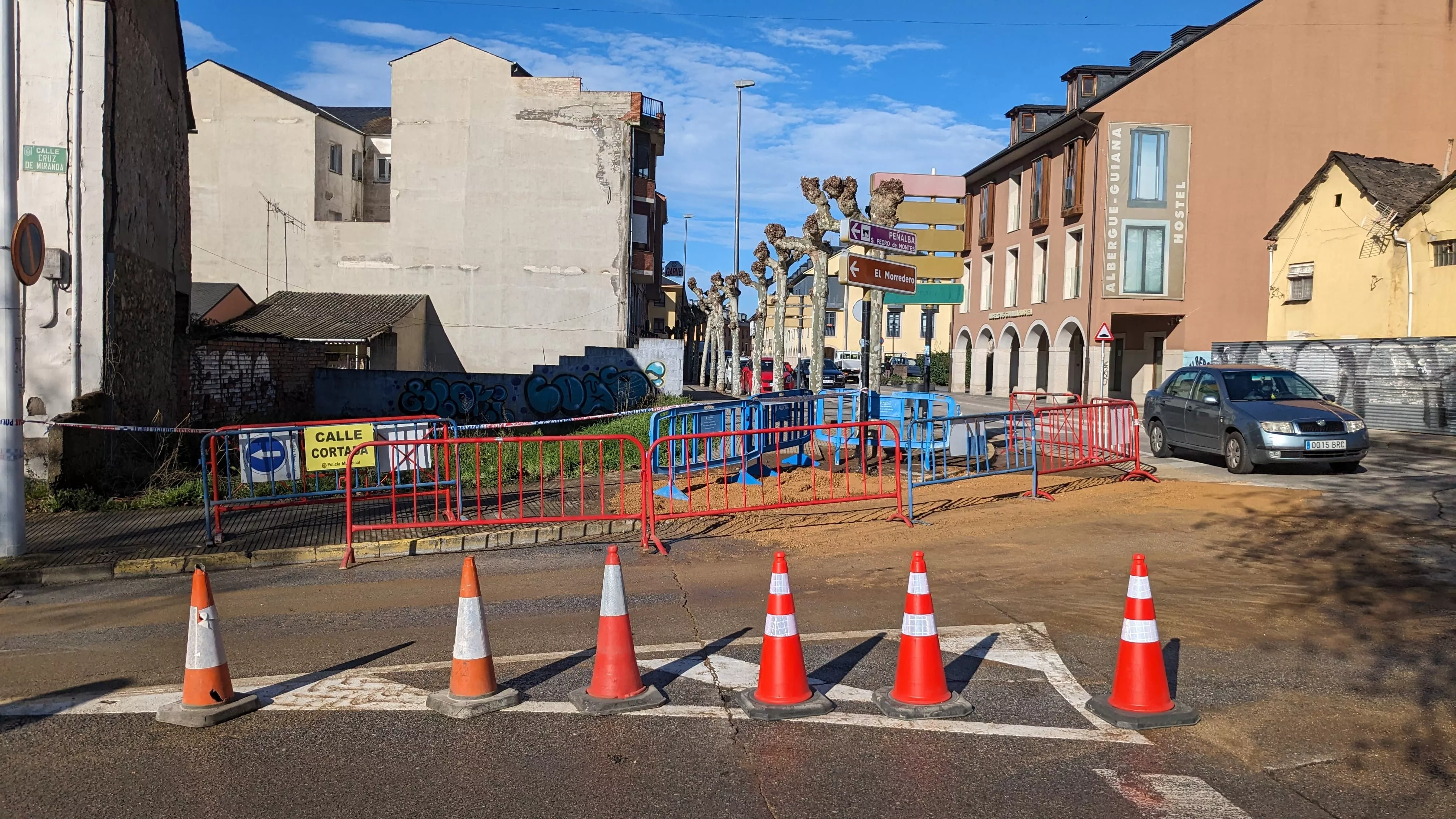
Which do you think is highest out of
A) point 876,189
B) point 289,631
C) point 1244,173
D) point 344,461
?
point 1244,173

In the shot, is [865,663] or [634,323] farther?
[634,323]

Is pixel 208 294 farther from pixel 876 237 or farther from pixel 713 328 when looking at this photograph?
pixel 876 237

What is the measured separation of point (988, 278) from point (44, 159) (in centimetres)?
4091

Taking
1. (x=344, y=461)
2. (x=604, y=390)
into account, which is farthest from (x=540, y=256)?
(x=344, y=461)

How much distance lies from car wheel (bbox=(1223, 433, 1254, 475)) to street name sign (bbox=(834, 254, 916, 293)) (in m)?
4.87

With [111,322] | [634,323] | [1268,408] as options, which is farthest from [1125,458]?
[634,323]

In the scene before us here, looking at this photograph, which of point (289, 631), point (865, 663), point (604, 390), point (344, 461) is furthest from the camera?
point (604, 390)

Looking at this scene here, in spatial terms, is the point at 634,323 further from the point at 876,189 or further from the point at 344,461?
the point at 344,461

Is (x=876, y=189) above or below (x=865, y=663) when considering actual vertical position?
above

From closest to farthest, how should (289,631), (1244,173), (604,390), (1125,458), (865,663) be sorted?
(865,663) → (289,631) → (1125,458) → (604,390) → (1244,173)

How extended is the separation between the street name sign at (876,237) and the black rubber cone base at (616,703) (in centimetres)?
763

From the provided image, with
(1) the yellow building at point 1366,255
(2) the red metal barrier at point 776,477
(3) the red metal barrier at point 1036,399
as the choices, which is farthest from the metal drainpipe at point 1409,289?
(2) the red metal barrier at point 776,477

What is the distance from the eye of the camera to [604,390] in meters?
29.4

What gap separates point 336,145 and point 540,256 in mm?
11011
